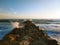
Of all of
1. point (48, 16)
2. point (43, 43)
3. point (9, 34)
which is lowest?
point (43, 43)

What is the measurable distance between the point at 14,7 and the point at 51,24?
75 centimetres

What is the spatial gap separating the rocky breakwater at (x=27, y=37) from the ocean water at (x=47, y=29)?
0.06 meters

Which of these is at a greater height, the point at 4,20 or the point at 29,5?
the point at 29,5

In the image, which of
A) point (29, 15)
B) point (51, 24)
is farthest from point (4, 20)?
point (51, 24)

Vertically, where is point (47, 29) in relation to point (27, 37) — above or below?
above

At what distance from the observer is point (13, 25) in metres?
2.46

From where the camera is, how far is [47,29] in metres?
2.53

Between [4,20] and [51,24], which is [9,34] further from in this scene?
[51,24]

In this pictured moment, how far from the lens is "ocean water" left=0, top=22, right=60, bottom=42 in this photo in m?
2.43

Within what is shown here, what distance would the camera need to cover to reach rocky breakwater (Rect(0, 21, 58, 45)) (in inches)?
94.5

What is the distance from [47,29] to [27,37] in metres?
0.40

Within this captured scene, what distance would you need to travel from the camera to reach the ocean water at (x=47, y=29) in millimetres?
2432

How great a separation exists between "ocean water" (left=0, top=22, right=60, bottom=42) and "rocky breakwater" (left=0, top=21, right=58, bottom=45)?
0.06 m

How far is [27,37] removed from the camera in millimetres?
2434
